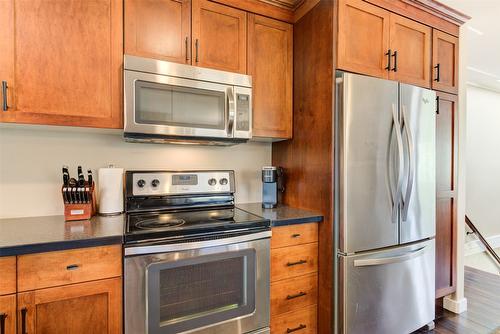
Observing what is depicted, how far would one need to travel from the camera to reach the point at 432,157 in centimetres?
204

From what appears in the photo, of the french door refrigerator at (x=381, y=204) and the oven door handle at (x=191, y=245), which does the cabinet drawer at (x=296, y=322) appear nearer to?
the french door refrigerator at (x=381, y=204)

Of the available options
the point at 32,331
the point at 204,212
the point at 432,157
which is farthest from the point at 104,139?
the point at 432,157

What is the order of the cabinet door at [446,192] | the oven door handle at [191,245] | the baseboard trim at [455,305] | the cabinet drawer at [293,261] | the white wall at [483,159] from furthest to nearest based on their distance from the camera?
the white wall at [483,159] < the baseboard trim at [455,305] < the cabinet door at [446,192] < the cabinet drawer at [293,261] < the oven door handle at [191,245]

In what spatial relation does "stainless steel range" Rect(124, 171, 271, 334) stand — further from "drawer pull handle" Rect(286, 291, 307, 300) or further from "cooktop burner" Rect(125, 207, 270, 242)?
"drawer pull handle" Rect(286, 291, 307, 300)

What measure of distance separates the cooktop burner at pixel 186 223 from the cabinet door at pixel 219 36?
975 millimetres

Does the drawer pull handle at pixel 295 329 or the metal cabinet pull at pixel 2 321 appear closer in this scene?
the metal cabinet pull at pixel 2 321

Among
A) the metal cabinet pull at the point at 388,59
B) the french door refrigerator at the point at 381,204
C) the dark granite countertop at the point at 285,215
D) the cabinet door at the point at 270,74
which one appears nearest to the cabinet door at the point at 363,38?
the metal cabinet pull at the point at 388,59

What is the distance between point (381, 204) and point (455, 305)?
1.43 meters

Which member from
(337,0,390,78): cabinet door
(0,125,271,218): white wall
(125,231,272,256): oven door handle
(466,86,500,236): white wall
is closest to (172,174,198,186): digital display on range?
(0,125,271,218): white wall

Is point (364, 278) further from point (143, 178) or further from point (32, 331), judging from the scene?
point (32, 331)

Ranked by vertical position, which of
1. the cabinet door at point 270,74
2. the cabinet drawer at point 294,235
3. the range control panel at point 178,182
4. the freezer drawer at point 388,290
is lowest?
the freezer drawer at point 388,290

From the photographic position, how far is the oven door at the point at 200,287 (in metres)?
1.28

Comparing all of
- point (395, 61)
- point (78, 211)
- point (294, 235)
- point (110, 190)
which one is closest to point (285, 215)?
point (294, 235)

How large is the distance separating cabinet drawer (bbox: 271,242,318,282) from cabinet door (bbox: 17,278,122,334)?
0.86m
